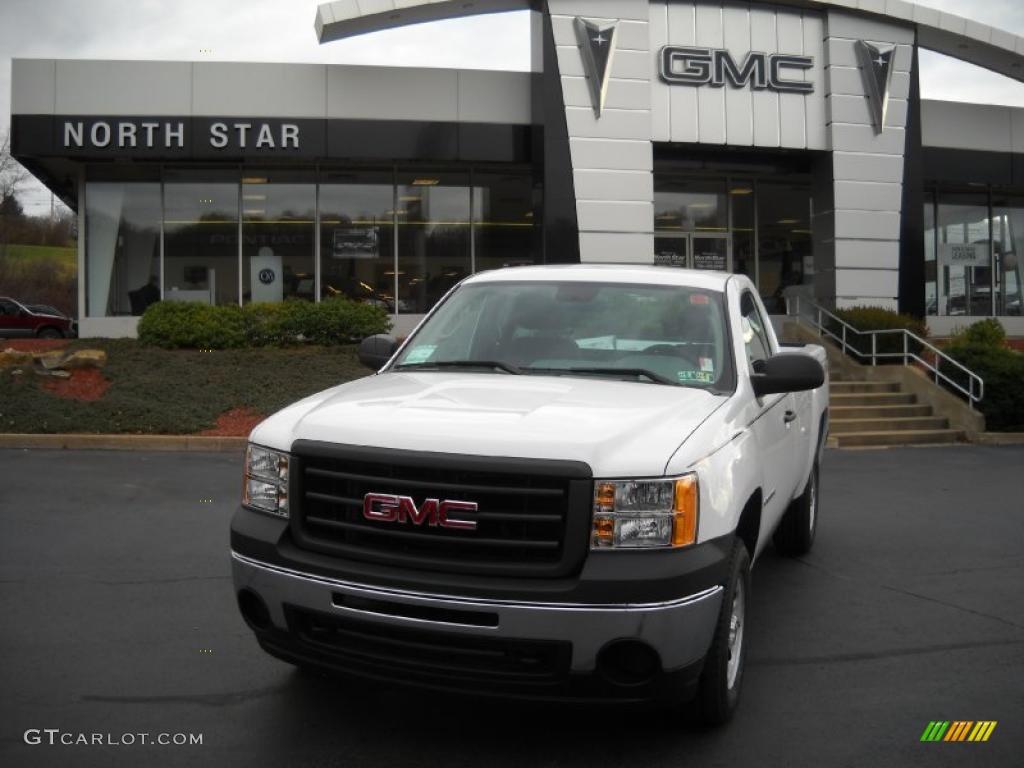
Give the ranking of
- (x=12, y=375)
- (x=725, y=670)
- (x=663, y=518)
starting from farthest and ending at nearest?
(x=12, y=375)
(x=725, y=670)
(x=663, y=518)

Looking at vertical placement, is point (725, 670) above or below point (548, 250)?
below

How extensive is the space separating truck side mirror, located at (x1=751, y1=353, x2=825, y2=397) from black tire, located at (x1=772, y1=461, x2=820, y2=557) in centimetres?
226

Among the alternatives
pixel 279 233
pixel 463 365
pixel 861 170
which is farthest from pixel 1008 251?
pixel 463 365

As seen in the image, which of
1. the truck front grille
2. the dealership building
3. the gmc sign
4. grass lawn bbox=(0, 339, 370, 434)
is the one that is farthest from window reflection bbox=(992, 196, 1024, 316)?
the truck front grille

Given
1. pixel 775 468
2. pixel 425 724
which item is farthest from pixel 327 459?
pixel 775 468

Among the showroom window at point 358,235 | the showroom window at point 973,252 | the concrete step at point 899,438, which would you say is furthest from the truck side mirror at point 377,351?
the showroom window at point 973,252

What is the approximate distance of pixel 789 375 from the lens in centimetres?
457

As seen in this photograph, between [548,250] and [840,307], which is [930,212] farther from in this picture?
[548,250]

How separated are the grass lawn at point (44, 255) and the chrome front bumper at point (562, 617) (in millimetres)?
72129

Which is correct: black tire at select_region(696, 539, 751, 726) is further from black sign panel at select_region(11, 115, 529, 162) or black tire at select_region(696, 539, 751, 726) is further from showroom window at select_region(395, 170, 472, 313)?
showroom window at select_region(395, 170, 472, 313)

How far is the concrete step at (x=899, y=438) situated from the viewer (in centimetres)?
1455

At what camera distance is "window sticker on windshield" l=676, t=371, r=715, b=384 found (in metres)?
4.57

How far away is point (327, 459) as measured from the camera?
369cm

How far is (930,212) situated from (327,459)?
25057 millimetres
